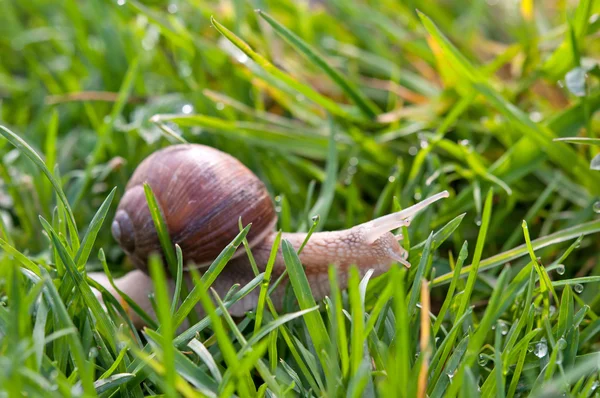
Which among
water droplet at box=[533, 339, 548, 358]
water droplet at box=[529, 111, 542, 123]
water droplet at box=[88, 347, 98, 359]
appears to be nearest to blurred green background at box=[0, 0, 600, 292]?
water droplet at box=[529, 111, 542, 123]

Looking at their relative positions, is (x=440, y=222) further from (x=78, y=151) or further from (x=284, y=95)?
(x=78, y=151)

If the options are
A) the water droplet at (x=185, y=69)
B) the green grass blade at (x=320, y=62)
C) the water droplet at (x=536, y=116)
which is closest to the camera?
the green grass blade at (x=320, y=62)

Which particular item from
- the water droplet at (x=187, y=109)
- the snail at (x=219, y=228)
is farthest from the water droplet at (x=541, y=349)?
the water droplet at (x=187, y=109)

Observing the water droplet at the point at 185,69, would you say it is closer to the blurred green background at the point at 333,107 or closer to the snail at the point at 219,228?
the blurred green background at the point at 333,107

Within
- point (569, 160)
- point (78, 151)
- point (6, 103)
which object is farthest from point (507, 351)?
point (6, 103)

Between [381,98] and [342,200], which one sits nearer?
A: [342,200]

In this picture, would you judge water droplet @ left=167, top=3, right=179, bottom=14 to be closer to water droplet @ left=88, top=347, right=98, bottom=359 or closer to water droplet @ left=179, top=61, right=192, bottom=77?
water droplet @ left=179, top=61, right=192, bottom=77

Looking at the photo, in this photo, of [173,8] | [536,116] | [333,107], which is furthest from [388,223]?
[173,8]
